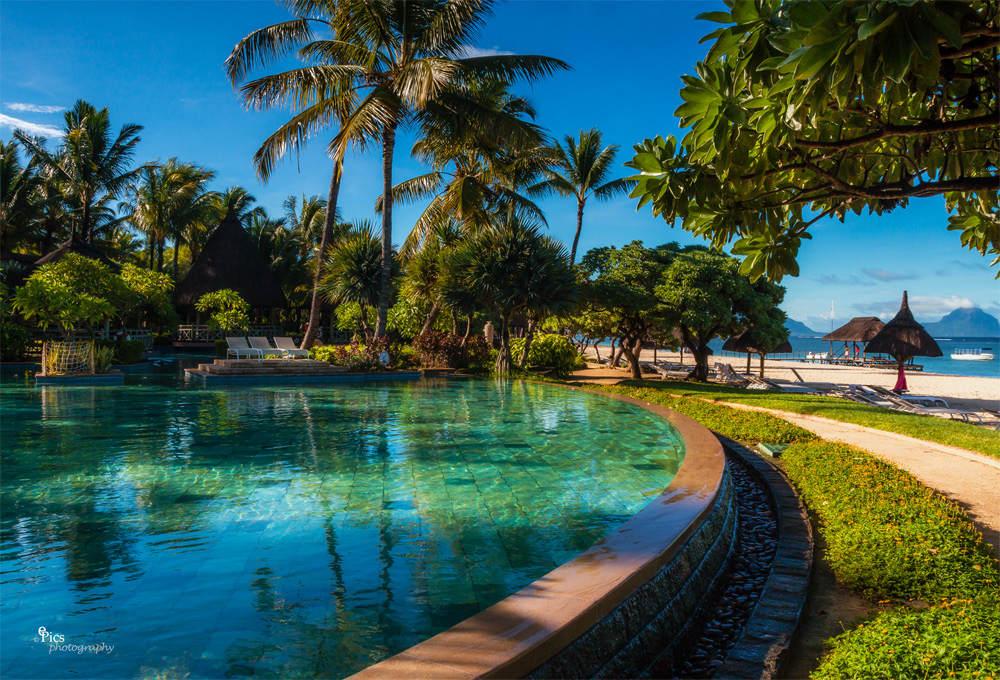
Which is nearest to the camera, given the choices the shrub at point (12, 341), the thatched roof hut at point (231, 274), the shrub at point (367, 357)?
the shrub at point (367, 357)

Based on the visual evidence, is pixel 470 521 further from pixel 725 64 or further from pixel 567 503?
pixel 725 64

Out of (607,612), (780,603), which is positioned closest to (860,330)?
(780,603)

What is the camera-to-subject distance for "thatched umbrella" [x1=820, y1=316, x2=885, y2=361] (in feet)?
125

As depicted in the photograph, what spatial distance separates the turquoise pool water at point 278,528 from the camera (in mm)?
3176

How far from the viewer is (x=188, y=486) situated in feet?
19.4

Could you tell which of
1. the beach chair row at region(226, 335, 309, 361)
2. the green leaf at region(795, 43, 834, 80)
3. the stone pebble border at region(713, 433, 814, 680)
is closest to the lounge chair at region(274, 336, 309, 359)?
the beach chair row at region(226, 335, 309, 361)

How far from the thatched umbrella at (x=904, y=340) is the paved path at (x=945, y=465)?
1952 centimetres

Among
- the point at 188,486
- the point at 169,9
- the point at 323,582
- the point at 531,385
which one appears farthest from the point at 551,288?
the point at 323,582

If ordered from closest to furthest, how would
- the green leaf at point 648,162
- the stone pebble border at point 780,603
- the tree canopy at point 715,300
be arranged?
the green leaf at point 648,162, the stone pebble border at point 780,603, the tree canopy at point 715,300

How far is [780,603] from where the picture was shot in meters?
3.78

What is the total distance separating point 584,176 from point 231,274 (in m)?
19.5

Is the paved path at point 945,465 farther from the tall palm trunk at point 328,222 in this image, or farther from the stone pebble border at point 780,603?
the tall palm trunk at point 328,222

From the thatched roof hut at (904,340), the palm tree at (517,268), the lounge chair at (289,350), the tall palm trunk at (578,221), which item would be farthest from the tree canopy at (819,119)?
the thatched roof hut at (904,340)

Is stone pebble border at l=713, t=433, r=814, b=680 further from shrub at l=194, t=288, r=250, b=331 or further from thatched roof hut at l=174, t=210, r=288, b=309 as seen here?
thatched roof hut at l=174, t=210, r=288, b=309
